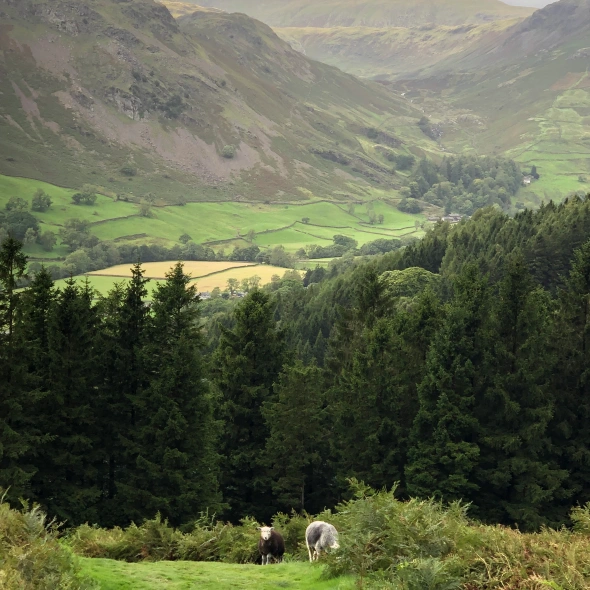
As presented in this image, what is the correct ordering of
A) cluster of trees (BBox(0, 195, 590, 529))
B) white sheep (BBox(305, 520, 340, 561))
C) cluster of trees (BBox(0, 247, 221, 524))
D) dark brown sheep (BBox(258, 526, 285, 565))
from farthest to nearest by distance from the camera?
cluster of trees (BBox(0, 195, 590, 529))
cluster of trees (BBox(0, 247, 221, 524))
dark brown sheep (BBox(258, 526, 285, 565))
white sheep (BBox(305, 520, 340, 561))

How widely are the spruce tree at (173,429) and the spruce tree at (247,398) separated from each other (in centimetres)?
444

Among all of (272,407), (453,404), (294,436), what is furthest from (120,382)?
A: (453,404)

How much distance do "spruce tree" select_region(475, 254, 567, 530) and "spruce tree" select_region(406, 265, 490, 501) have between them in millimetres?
794

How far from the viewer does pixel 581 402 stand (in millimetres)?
39500

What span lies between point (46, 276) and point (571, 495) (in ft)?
95.0

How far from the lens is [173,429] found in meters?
35.4

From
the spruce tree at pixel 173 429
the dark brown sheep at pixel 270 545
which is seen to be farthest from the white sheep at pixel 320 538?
the spruce tree at pixel 173 429

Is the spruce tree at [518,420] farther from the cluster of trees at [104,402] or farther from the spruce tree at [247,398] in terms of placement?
the cluster of trees at [104,402]

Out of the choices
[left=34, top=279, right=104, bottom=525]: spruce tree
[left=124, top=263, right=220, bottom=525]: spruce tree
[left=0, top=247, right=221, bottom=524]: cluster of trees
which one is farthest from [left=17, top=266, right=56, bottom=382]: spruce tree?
[left=124, top=263, right=220, bottom=525]: spruce tree

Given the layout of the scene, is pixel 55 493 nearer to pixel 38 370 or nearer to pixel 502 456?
pixel 38 370

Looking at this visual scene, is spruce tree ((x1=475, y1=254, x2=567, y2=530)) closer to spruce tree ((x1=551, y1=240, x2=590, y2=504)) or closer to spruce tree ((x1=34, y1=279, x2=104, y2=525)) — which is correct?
spruce tree ((x1=551, y1=240, x2=590, y2=504))

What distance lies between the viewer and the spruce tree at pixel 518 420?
121ft

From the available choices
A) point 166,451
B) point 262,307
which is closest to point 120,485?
point 166,451

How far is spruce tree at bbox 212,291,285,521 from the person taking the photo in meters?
41.9
